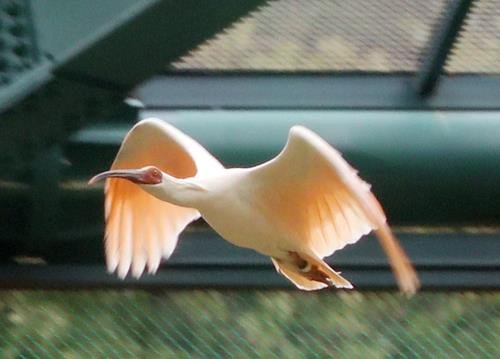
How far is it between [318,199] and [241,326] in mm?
724

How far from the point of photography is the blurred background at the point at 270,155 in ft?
4.52

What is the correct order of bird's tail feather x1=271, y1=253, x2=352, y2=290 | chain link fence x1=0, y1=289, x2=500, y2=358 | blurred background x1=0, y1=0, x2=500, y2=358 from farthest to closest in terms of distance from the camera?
chain link fence x1=0, y1=289, x2=500, y2=358
blurred background x1=0, y1=0, x2=500, y2=358
bird's tail feather x1=271, y1=253, x2=352, y2=290

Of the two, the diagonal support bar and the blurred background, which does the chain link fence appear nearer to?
the blurred background

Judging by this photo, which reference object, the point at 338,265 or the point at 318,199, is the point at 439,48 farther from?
the point at 318,199

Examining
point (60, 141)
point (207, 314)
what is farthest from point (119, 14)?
point (207, 314)

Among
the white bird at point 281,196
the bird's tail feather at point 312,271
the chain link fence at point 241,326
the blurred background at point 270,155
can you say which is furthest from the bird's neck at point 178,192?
the chain link fence at point 241,326

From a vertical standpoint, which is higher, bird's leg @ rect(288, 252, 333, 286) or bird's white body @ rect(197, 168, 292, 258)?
bird's white body @ rect(197, 168, 292, 258)

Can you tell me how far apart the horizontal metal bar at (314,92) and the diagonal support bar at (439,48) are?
1 centimetres

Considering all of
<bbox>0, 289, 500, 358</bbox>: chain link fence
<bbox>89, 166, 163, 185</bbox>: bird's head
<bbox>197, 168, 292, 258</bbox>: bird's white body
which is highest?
<bbox>89, 166, 163, 185</bbox>: bird's head

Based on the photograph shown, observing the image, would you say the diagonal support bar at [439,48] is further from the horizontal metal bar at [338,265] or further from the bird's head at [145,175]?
the bird's head at [145,175]

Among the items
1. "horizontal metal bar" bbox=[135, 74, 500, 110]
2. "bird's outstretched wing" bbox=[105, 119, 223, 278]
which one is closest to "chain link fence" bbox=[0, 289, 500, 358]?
"horizontal metal bar" bbox=[135, 74, 500, 110]

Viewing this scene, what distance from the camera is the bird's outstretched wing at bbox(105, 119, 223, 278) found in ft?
3.73

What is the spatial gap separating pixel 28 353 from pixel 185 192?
2.59ft

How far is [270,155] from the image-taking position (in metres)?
1.38
